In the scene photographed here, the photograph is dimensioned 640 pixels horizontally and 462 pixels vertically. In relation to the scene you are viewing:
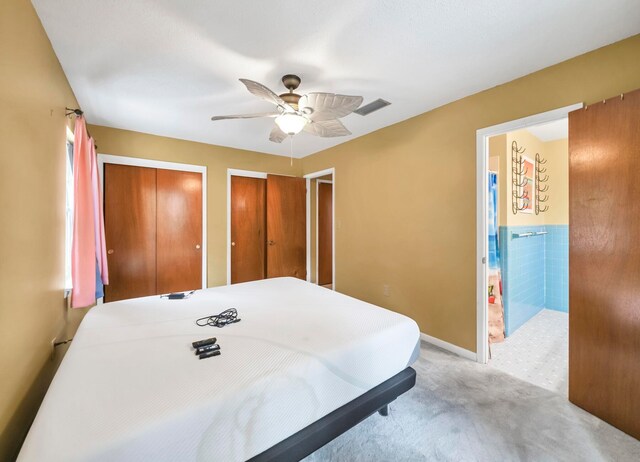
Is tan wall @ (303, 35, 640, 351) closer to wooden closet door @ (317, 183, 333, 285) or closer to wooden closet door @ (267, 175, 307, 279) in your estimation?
wooden closet door @ (267, 175, 307, 279)

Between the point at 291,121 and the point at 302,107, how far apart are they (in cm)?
13

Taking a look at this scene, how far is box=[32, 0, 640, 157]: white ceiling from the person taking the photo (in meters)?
1.41

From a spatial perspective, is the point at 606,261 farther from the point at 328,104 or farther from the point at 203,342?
the point at 203,342

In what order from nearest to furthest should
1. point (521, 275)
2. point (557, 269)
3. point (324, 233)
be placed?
point (521, 275)
point (557, 269)
point (324, 233)

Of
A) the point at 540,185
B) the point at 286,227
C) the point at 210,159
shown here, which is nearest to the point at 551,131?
the point at 540,185

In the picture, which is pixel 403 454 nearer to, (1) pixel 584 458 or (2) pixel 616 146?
(1) pixel 584 458

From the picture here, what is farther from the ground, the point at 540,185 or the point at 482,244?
the point at 540,185

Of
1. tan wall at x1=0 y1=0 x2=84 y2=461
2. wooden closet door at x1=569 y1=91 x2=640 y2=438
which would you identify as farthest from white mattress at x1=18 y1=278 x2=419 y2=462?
wooden closet door at x1=569 y1=91 x2=640 y2=438

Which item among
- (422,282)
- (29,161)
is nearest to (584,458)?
(422,282)

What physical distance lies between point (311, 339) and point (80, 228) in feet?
6.95

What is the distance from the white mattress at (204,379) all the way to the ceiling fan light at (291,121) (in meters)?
1.37

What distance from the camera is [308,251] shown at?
477cm

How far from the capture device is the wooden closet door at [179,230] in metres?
3.52

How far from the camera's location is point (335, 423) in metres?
1.24
